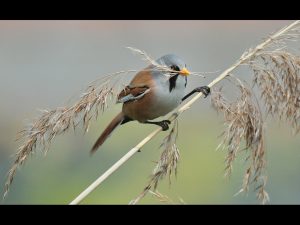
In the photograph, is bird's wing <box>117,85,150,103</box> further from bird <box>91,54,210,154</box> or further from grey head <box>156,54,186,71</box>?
grey head <box>156,54,186,71</box>

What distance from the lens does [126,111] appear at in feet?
8.38

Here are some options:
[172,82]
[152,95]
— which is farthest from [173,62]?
[152,95]

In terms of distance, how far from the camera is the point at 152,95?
7.99ft

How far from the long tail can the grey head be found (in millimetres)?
407

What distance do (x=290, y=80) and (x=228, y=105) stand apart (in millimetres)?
240

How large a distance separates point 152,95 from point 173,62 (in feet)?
1.32

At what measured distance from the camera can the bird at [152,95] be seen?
7.02 feet

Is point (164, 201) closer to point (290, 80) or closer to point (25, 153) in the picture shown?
point (25, 153)

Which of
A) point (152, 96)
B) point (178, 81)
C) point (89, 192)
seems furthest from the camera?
point (152, 96)

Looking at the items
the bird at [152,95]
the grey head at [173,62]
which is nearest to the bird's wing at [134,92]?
the bird at [152,95]

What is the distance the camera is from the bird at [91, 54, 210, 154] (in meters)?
2.14

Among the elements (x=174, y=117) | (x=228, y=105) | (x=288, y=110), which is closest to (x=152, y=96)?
(x=174, y=117)

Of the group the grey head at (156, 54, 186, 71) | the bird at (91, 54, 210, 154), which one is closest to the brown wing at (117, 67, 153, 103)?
the bird at (91, 54, 210, 154)

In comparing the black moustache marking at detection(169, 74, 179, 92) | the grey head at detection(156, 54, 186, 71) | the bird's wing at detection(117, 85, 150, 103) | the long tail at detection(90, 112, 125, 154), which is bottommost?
the long tail at detection(90, 112, 125, 154)
